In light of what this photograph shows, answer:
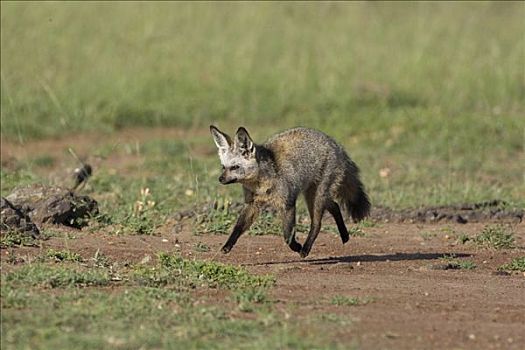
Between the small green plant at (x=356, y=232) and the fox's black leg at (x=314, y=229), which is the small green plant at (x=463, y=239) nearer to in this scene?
the small green plant at (x=356, y=232)

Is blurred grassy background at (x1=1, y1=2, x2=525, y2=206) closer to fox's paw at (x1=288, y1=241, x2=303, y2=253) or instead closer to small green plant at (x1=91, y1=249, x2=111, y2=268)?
fox's paw at (x1=288, y1=241, x2=303, y2=253)

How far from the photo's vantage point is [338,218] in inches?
316

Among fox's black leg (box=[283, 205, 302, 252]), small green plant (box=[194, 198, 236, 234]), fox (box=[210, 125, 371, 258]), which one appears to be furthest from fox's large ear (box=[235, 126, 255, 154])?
small green plant (box=[194, 198, 236, 234])

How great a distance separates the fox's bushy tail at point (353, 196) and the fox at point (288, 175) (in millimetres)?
10

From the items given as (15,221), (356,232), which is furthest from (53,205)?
(356,232)

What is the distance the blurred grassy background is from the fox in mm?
2939

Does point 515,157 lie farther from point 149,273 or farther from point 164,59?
point 149,273

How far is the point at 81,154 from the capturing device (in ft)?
38.1

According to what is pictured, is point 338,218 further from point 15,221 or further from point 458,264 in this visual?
point 15,221

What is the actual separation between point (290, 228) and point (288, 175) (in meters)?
0.40

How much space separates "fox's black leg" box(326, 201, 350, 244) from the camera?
315 inches

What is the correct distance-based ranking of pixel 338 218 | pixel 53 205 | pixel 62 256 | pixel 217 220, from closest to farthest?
pixel 62 256 → pixel 338 218 → pixel 53 205 → pixel 217 220

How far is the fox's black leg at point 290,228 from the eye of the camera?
7.43 meters

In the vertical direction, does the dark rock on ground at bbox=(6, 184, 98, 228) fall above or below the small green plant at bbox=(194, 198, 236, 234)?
above
